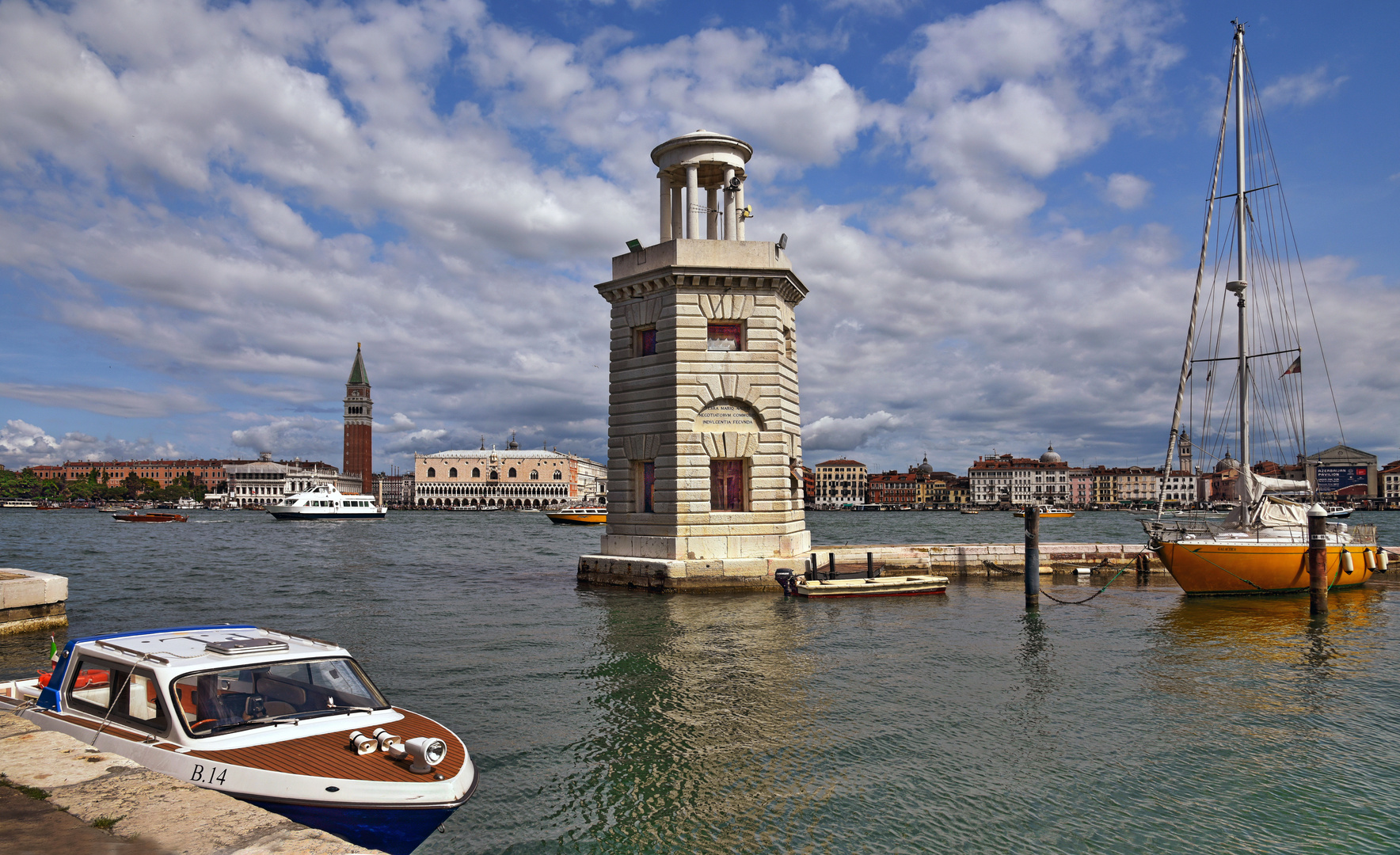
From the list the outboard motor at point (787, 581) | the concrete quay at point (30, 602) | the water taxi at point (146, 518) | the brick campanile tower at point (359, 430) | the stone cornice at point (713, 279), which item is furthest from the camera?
the brick campanile tower at point (359, 430)

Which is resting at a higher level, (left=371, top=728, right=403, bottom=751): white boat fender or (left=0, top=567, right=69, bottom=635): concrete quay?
(left=371, top=728, right=403, bottom=751): white boat fender

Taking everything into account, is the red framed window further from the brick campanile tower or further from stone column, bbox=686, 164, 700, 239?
the brick campanile tower

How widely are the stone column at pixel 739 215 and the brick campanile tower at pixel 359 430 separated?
7003 inches

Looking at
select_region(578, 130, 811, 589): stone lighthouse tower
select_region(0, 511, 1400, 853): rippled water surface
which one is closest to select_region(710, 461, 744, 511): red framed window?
select_region(578, 130, 811, 589): stone lighthouse tower

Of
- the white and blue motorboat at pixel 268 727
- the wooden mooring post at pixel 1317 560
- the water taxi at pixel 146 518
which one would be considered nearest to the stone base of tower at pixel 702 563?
the wooden mooring post at pixel 1317 560

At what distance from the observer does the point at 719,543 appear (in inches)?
976

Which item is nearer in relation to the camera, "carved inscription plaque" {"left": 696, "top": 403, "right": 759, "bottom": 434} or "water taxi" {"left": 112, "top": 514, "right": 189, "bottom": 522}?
"carved inscription plaque" {"left": 696, "top": 403, "right": 759, "bottom": 434}

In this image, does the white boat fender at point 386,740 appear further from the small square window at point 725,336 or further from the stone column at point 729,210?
the stone column at point 729,210

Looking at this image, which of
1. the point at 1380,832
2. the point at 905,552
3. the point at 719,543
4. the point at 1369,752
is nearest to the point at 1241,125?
the point at 905,552

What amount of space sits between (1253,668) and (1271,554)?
12.2 metres

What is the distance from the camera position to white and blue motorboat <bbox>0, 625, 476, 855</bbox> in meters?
6.35

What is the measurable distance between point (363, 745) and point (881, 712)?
7.97m

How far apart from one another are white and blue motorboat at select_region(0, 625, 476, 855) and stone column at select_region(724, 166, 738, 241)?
20.6m

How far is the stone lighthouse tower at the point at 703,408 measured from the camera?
24.6 m
